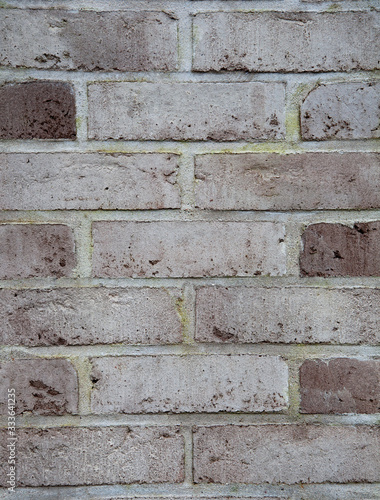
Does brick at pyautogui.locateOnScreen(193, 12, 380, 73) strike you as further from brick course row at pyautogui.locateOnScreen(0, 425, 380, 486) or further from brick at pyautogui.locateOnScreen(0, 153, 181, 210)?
brick course row at pyautogui.locateOnScreen(0, 425, 380, 486)

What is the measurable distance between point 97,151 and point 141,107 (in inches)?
3.7

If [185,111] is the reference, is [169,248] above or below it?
below

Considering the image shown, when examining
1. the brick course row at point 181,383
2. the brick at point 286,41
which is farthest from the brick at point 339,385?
the brick at point 286,41

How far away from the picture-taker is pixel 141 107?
2.24 ft

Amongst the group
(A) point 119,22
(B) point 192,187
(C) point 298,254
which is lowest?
(C) point 298,254

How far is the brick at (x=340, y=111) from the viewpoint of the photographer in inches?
27.0

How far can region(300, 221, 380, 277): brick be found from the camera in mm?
687

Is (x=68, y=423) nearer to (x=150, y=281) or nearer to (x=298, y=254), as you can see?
(x=150, y=281)

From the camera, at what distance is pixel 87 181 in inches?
26.8

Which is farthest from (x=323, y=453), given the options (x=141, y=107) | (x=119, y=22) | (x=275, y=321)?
(x=119, y=22)

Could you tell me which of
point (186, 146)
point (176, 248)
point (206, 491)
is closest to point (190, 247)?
point (176, 248)

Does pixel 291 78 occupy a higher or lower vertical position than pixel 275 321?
higher

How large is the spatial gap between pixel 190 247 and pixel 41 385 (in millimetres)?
306

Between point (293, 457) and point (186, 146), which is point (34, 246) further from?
point (293, 457)
